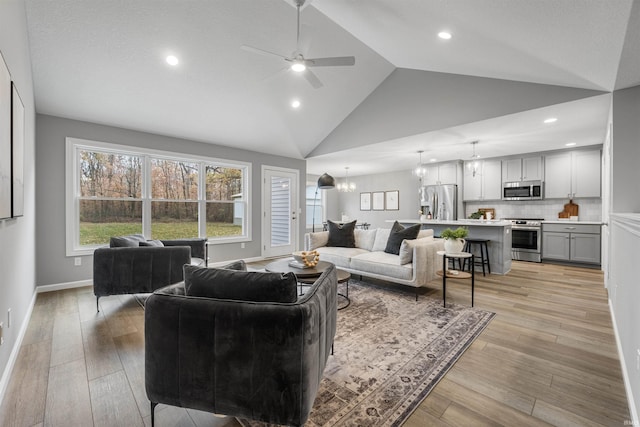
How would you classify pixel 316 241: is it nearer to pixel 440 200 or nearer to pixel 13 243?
pixel 13 243

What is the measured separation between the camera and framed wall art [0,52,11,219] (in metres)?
1.66

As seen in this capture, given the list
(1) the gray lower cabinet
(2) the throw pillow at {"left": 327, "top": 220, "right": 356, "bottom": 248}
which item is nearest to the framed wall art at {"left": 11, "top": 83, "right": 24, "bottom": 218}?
(2) the throw pillow at {"left": 327, "top": 220, "right": 356, "bottom": 248}

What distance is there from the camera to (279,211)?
260 inches

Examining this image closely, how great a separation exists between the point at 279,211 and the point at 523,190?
17.9ft

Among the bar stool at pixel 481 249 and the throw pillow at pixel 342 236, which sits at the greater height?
the throw pillow at pixel 342 236

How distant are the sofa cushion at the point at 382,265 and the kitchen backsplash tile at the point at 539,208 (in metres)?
4.28

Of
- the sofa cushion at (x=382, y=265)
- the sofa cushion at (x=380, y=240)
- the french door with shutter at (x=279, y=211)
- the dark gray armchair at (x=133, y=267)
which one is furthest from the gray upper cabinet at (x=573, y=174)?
the dark gray armchair at (x=133, y=267)

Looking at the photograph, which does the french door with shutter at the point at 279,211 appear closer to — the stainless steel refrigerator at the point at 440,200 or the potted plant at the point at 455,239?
the stainless steel refrigerator at the point at 440,200

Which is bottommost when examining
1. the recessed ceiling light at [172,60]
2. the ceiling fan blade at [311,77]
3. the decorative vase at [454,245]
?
the decorative vase at [454,245]

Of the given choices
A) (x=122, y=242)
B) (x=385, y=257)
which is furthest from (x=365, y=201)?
(x=122, y=242)

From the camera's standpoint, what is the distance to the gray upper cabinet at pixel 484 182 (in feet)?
21.5

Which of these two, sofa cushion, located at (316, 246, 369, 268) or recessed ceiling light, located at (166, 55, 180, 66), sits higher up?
recessed ceiling light, located at (166, 55, 180, 66)

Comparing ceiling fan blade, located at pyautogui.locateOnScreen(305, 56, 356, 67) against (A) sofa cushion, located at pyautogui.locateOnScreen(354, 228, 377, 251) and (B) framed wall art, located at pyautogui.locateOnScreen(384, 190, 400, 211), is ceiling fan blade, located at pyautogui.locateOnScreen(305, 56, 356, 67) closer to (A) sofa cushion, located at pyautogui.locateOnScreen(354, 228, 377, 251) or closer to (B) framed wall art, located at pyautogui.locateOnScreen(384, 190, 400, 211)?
(A) sofa cushion, located at pyautogui.locateOnScreen(354, 228, 377, 251)

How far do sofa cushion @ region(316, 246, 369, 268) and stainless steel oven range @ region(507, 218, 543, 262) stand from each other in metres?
3.78
